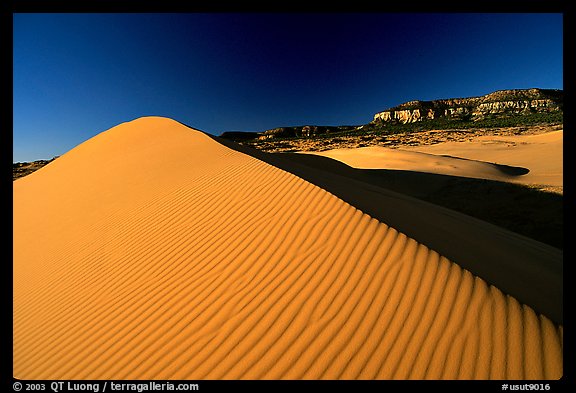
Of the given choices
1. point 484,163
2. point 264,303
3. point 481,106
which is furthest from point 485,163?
point 481,106

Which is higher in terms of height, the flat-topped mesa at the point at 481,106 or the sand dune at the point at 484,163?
the flat-topped mesa at the point at 481,106

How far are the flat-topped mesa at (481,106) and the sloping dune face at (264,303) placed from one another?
4026 inches

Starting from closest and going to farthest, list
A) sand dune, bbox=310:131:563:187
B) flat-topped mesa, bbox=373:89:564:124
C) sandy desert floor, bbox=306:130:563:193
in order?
sandy desert floor, bbox=306:130:563:193 < sand dune, bbox=310:131:563:187 < flat-topped mesa, bbox=373:89:564:124

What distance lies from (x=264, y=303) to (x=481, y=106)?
13068 cm

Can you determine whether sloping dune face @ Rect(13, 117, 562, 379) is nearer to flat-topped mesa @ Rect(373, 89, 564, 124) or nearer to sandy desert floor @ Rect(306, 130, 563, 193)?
sandy desert floor @ Rect(306, 130, 563, 193)

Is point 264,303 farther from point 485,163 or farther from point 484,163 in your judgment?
point 485,163

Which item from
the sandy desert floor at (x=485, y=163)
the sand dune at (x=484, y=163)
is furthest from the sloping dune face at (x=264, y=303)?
the sand dune at (x=484, y=163)

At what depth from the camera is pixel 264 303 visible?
2500 mm

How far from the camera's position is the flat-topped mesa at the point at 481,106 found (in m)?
84.6

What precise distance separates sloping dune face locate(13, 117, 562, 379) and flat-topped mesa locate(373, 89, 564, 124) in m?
102

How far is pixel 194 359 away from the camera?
2184mm

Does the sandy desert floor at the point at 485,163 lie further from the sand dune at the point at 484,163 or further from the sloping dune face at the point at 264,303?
the sloping dune face at the point at 264,303

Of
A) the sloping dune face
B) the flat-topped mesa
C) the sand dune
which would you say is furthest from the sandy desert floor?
the flat-topped mesa

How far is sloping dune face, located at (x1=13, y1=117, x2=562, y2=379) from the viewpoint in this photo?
77.6 inches
